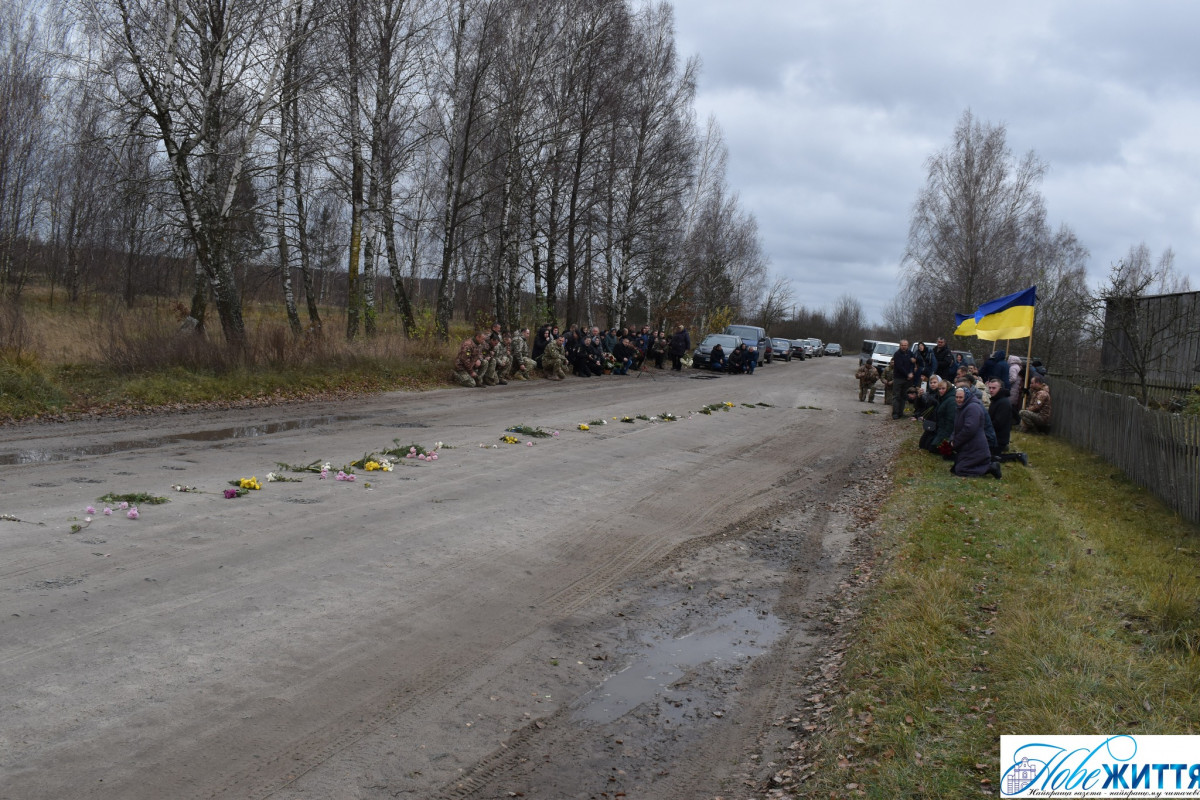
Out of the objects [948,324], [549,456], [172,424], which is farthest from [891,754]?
[948,324]

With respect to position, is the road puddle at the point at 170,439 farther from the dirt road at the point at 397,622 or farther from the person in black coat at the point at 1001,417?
the person in black coat at the point at 1001,417

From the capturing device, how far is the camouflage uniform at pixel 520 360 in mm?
25984

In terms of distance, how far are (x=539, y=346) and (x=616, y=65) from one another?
12468 mm

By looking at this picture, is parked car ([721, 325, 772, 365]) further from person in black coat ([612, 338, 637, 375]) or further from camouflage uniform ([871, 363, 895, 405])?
camouflage uniform ([871, 363, 895, 405])

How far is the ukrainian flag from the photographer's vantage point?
19672mm

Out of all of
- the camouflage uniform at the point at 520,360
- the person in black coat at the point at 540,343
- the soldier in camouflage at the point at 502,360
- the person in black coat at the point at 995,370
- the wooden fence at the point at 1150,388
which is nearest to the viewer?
the person in black coat at the point at 995,370

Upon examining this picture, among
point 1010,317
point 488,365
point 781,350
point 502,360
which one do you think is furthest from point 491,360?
point 781,350

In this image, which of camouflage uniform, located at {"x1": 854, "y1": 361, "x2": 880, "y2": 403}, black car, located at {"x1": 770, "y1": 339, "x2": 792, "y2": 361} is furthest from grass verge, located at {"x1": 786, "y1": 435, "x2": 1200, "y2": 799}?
black car, located at {"x1": 770, "y1": 339, "x2": 792, "y2": 361}

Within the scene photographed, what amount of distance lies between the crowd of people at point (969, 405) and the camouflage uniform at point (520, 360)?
10.5 meters

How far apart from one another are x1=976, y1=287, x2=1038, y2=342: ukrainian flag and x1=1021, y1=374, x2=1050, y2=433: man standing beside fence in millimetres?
1365

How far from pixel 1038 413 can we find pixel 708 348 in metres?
20.3

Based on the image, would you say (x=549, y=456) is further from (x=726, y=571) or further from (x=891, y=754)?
(x=891, y=754)

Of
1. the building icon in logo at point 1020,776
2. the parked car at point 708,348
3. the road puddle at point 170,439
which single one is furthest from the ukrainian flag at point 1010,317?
the parked car at point 708,348

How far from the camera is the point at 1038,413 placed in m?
20.2
